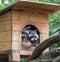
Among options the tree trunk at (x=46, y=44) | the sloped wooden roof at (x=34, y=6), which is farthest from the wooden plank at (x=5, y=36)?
the tree trunk at (x=46, y=44)

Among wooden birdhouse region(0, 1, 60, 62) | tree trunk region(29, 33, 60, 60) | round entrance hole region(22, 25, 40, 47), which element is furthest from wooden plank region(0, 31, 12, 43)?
tree trunk region(29, 33, 60, 60)

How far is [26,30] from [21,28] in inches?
3.2

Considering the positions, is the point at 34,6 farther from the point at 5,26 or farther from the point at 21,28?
the point at 5,26

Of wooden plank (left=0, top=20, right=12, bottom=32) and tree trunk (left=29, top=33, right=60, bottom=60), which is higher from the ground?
tree trunk (left=29, top=33, right=60, bottom=60)

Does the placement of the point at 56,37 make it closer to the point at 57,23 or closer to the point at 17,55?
the point at 17,55

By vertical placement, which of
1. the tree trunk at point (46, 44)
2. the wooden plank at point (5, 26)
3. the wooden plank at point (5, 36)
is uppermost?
the tree trunk at point (46, 44)

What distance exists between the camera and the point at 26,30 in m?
4.04

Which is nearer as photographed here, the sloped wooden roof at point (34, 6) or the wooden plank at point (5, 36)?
the sloped wooden roof at point (34, 6)

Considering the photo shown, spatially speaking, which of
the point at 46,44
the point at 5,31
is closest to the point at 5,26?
the point at 5,31

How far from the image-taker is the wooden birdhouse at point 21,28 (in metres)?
3.91

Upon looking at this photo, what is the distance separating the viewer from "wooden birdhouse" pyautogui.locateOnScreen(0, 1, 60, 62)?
3908 mm

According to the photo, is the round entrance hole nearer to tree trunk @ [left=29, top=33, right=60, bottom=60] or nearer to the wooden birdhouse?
the wooden birdhouse

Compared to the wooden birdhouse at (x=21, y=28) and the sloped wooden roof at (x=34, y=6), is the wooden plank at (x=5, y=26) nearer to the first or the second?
the wooden birdhouse at (x=21, y=28)

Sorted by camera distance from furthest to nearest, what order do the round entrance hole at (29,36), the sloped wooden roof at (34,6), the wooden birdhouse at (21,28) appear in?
the round entrance hole at (29,36)
the wooden birdhouse at (21,28)
the sloped wooden roof at (34,6)
